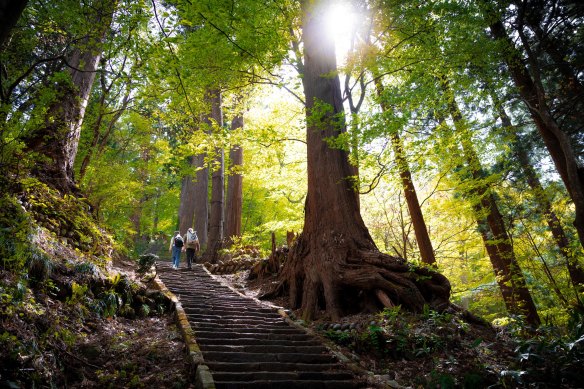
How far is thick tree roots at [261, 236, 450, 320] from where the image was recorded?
6562 millimetres

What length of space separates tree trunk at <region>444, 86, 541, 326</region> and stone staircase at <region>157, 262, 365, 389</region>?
597 cm

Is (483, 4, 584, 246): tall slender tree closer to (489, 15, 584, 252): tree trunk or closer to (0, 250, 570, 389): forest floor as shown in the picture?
(489, 15, 584, 252): tree trunk

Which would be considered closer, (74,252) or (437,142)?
(74,252)

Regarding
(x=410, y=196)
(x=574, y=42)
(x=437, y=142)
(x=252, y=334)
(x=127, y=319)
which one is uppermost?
(x=574, y=42)

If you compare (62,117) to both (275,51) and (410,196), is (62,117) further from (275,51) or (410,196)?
(410,196)

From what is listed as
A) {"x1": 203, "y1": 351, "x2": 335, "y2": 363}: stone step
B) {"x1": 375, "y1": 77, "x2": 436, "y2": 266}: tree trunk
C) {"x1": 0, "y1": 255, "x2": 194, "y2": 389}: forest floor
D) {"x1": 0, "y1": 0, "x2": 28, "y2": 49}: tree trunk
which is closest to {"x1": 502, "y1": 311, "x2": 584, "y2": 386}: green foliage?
{"x1": 203, "y1": 351, "x2": 335, "y2": 363}: stone step

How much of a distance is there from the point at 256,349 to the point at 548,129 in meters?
7.87

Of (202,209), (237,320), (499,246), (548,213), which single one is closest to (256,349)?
(237,320)

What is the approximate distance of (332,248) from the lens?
758 cm

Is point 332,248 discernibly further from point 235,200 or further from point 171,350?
point 235,200

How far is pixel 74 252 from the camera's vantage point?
6152mm

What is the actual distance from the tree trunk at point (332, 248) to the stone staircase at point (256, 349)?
1075 millimetres

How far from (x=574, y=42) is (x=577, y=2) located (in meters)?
1.27

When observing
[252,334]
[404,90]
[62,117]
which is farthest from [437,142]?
[62,117]
